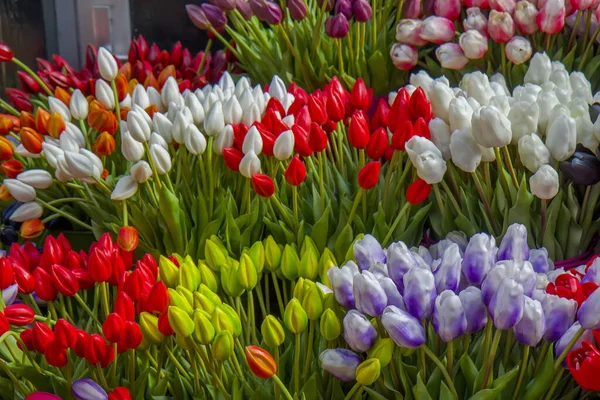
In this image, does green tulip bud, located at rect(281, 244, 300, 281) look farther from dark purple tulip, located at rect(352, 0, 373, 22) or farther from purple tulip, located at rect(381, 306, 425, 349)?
dark purple tulip, located at rect(352, 0, 373, 22)

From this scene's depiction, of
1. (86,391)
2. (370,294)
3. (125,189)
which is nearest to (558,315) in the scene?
(370,294)

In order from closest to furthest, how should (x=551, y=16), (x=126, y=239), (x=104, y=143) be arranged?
(x=126, y=239)
(x=104, y=143)
(x=551, y=16)

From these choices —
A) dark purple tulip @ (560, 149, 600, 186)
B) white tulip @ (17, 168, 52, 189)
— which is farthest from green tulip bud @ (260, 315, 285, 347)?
white tulip @ (17, 168, 52, 189)

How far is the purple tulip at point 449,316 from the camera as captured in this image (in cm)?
48

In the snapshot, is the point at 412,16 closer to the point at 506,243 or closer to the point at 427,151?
the point at 427,151

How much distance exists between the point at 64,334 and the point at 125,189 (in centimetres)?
24

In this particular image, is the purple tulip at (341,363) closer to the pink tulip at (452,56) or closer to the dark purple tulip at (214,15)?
the pink tulip at (452,56)

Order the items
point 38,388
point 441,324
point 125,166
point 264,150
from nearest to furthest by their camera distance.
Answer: point 441,324 < point 38,388 < point 264,150 < point 125,166

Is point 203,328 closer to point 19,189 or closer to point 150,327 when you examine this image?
point 150,327

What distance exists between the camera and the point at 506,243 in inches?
22.9

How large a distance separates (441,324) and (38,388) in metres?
0.34

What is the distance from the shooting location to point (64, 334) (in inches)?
20.9

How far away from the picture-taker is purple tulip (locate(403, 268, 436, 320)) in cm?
49

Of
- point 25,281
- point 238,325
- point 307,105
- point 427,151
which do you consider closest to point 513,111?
point 427,151
